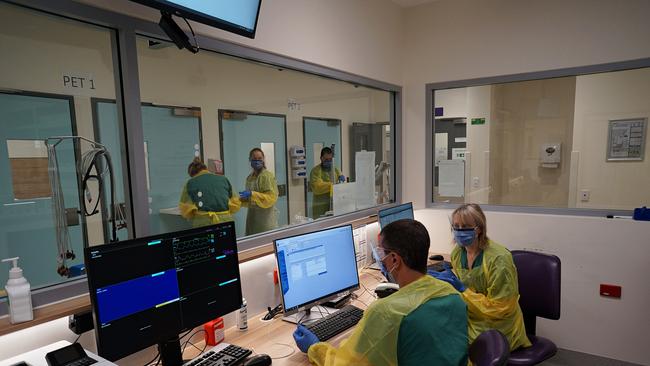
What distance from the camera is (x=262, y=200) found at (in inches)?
125

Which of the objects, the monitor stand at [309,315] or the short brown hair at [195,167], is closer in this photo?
the monitor stand at [309,315]

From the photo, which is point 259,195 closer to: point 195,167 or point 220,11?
point 195,167

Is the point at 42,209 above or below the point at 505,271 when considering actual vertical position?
above

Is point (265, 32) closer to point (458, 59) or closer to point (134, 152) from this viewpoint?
point (134, 152)

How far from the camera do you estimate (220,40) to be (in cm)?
203

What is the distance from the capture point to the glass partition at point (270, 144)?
2.69 m

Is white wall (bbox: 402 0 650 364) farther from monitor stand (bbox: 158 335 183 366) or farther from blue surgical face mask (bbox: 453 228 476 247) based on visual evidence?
monitor stand (bbox: 158 335 183 366)

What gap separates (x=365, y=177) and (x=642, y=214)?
212 centimetres

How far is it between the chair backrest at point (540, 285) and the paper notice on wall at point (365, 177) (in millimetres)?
1452

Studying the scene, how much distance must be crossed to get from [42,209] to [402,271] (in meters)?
1.72

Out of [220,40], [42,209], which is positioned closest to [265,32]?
[220,40]

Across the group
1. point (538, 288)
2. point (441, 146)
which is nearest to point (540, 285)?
point (538, 288)

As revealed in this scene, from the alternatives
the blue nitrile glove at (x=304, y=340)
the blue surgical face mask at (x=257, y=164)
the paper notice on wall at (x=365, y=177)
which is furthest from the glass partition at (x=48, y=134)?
the paper notice on wall at (x=365, y=177)

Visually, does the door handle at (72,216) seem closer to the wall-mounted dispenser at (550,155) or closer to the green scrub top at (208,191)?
the green scrub top at (208,191)
